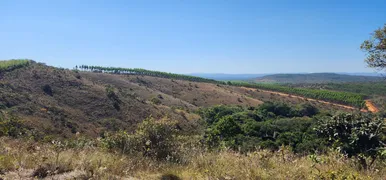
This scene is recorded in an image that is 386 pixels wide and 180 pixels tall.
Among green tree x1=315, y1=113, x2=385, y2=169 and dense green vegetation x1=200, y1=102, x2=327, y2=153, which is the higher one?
green tree x1=315, y1=113, x2=385, y2=169

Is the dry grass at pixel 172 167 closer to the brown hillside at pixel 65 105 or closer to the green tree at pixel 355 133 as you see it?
the green tree at pixel 355 133

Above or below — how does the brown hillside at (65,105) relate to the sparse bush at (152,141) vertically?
below

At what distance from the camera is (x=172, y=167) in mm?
4652

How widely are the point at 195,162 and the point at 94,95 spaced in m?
41.1

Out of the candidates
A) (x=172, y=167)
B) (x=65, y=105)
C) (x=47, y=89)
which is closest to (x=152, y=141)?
(x=172, y=167)

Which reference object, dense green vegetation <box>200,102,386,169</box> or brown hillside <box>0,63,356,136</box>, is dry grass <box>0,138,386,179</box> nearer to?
dense green vegetation <box>200,102,386,169</box>

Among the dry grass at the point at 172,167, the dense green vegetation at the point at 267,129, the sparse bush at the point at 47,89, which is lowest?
the dense green vegetation at the point at 267,129

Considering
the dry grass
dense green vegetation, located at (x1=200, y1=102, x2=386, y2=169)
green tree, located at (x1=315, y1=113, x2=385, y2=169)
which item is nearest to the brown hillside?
dense green vegetation, located at (x1=200, y1=102, x2=386, y2=169)

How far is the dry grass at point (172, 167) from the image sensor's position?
156 inches

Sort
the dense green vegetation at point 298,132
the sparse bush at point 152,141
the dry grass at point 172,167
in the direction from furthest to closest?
the dense green vegetation at point 298,132, the sparse bush at point 152,141, the dry grass at point 172,167

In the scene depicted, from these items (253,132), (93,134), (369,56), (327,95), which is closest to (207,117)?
(253,132)

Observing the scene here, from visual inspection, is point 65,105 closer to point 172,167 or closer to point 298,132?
point 298,132

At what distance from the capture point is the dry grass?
396 centimetres

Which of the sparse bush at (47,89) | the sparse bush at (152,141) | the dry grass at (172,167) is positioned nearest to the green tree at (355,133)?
the dry grass at (172,167)
